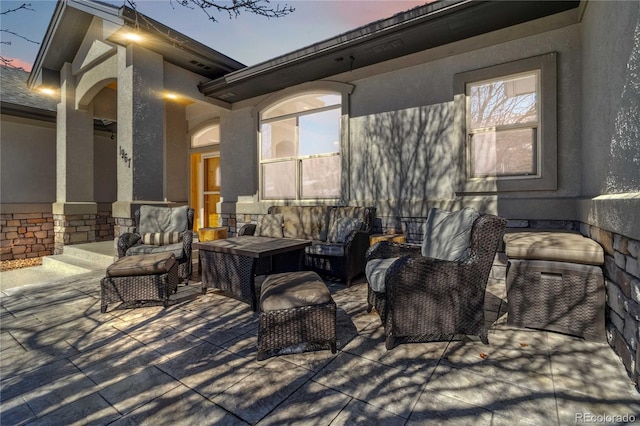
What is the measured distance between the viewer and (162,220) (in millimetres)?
4691

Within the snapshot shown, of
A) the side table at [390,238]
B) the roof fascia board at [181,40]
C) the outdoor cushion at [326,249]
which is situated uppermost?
the roof fascia board at [181,40]

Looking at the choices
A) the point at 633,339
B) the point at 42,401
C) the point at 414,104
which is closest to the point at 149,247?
the point at 42,401

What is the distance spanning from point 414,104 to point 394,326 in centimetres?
378

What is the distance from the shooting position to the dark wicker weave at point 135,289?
10.4 feet

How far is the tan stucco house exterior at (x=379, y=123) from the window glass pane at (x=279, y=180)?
0.03 meters

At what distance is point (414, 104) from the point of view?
4.75 meters

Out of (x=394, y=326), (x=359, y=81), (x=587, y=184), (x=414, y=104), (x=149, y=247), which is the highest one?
(x=359, y=81)

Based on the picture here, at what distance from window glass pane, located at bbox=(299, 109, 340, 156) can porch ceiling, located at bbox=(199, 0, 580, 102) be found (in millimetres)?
721

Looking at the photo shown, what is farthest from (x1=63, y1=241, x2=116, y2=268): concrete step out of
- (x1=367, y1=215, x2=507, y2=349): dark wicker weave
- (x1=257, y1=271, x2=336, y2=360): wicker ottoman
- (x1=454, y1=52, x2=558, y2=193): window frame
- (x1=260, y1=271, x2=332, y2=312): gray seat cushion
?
(x1=454, y1=52, x2=558, y2=193): window frame

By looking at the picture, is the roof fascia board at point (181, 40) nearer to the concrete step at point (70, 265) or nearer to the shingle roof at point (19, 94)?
the concrete step at point (70, 265)

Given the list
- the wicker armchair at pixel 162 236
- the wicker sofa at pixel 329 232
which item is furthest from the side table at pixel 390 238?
the wicker armchair at pixel 162 236

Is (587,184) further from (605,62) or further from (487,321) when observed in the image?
(487,321)

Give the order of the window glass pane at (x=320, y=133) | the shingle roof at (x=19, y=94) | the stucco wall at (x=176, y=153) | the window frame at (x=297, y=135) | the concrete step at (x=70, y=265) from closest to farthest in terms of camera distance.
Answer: the concrete step at (x=70, y=265)
the window frame at (x=297, y=135)
the window glass pane at (x=320, y=133)
the shingle roof at (x=19, y=94)
the stucco wall at (x=176, y=153)

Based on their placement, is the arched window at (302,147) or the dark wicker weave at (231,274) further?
the arched window at (302,147)
